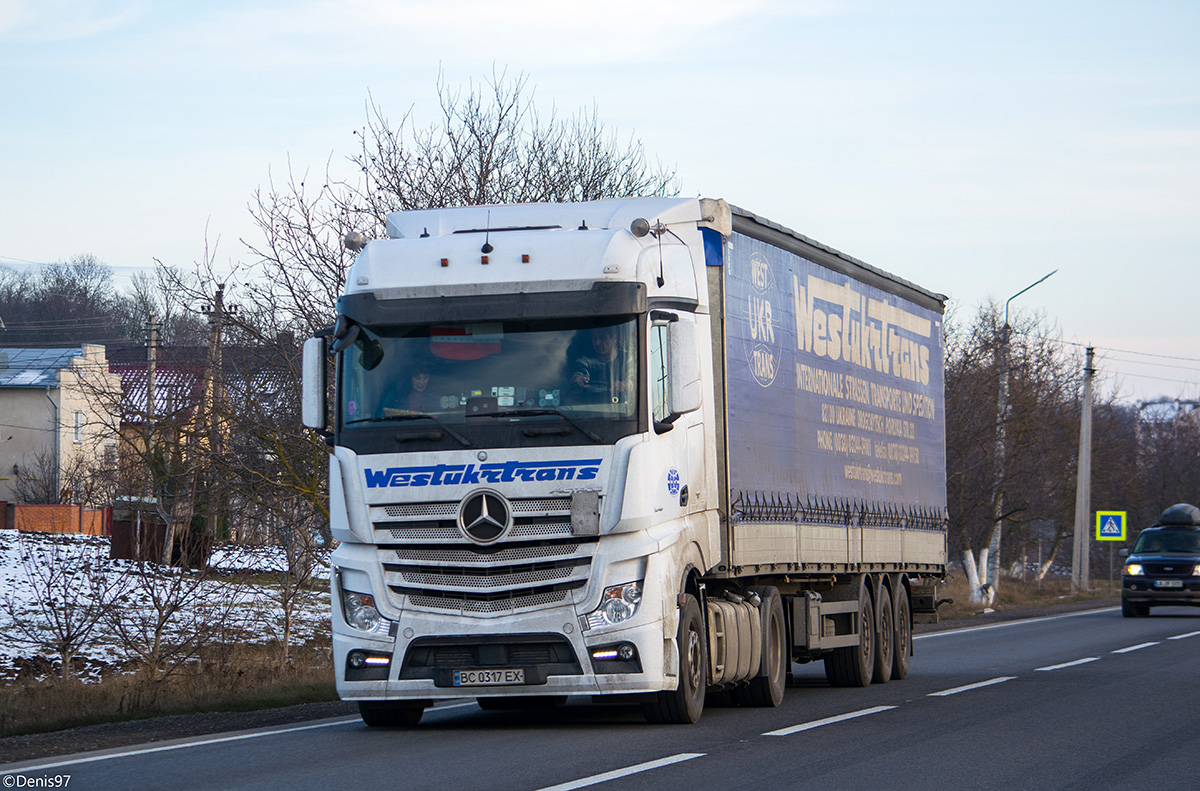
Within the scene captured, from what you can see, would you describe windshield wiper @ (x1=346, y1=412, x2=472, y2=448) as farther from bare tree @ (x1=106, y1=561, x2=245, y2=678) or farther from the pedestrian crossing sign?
the pedestrian crossing sign

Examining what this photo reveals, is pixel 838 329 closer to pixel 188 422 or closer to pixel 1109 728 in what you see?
pixel 1109 728

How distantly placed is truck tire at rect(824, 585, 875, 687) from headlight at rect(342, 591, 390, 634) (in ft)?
22.0

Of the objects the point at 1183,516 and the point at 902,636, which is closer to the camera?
the point at 902,636

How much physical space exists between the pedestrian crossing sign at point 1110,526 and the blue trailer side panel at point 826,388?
30.5 metres

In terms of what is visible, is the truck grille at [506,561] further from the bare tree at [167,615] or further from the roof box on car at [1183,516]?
the roof box on car at [1183,516]

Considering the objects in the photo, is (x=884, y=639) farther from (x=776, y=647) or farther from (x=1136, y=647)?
(x=1136, y=647)

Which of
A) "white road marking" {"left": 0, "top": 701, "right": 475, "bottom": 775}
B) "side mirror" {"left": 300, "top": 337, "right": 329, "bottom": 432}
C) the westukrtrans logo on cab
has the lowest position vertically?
"white road marking" {"left": 0, "top": 701, "right": 475, "bottom": 775}

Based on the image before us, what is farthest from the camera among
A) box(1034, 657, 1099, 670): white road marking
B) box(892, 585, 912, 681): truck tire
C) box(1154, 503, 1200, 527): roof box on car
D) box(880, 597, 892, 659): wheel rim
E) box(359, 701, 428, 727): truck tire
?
box(1154, 503, 1200, 527): roof box on car

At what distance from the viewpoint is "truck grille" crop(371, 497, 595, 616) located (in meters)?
10.5

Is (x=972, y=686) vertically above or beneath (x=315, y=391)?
beneath

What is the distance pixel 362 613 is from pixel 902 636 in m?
8.67

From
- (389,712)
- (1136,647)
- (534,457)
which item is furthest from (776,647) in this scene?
(1136,647)

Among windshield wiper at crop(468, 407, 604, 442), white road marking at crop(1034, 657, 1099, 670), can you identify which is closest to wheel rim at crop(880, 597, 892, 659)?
white road marking at crop(1034, 657, 1099, 670)

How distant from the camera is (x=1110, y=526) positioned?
4812 cm
